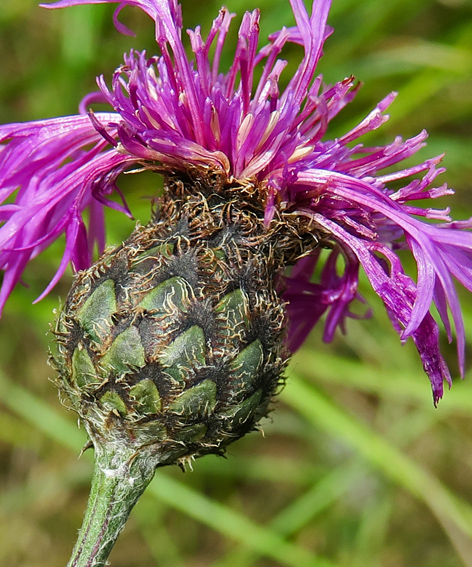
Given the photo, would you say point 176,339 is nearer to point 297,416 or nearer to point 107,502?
point 107,502

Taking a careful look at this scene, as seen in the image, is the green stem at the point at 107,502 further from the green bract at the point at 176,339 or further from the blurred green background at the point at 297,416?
the blurred green background at the point at 297,416

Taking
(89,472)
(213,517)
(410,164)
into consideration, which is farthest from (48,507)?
(410,164)

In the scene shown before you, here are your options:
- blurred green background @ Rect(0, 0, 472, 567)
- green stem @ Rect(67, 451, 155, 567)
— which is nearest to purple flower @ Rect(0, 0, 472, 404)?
green stem @ Rect(67, 451, 155, 567)

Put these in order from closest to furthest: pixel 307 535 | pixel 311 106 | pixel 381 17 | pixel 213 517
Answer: pixel 311 106 < pixel 213 517 < pixel 381 17 < pixel 307 535

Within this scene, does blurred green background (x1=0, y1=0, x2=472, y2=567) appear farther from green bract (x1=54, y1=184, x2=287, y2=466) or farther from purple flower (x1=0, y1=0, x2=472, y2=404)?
green bract (x1=54, y1=184, x2=287, y2=466)

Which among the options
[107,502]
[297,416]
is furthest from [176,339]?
[297,416]

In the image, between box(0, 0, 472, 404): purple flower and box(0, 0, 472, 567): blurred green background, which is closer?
box(0, 0, 472, 404): purple flower

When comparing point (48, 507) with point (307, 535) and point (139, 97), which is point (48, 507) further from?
point (139, 97)
